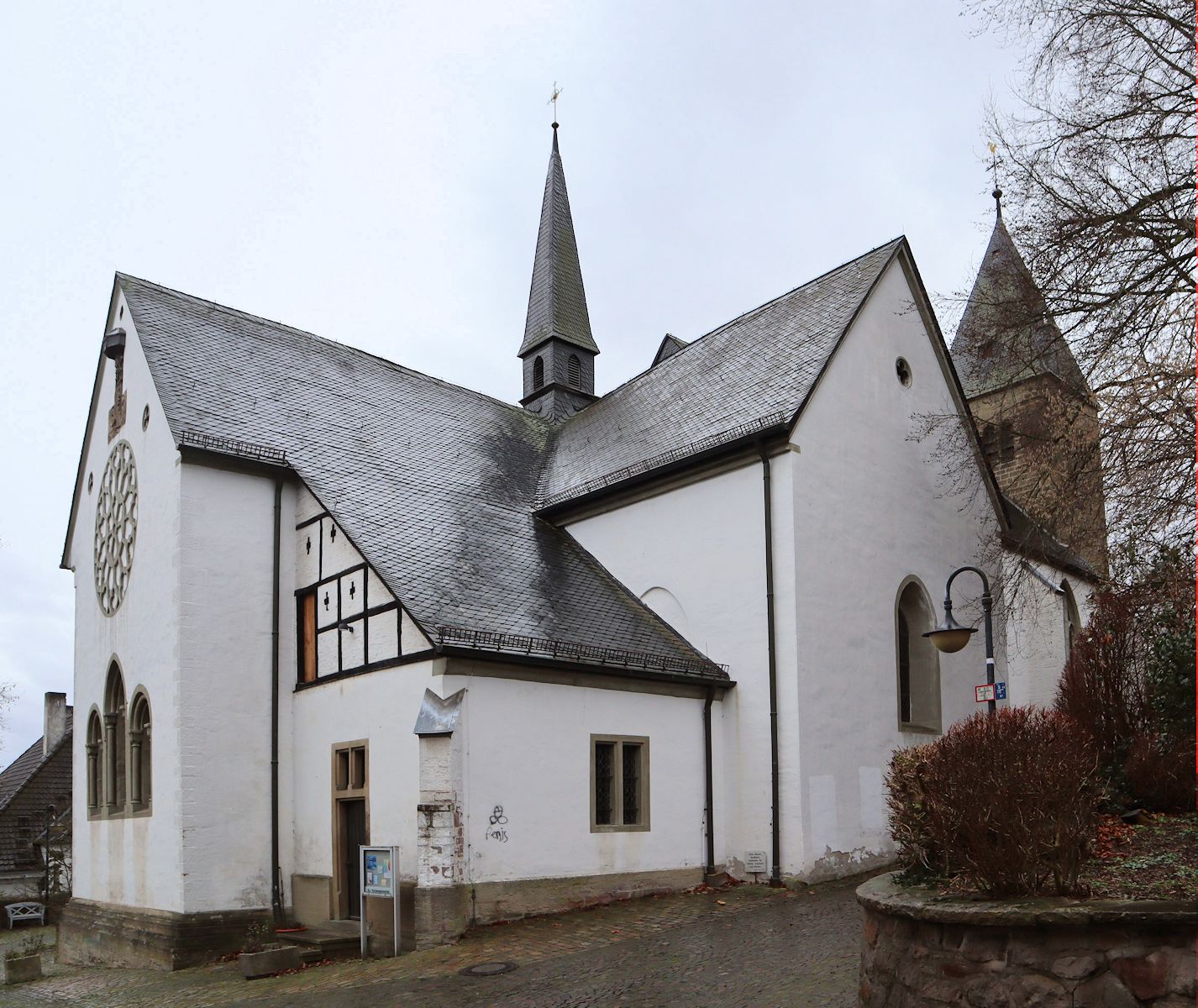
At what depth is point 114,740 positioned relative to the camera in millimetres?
18016

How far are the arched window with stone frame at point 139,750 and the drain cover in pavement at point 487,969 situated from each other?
8034 millimetres

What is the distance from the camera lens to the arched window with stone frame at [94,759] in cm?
1856

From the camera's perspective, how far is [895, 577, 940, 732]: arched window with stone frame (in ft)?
60.6

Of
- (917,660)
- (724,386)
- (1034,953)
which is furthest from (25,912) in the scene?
(1034,953)

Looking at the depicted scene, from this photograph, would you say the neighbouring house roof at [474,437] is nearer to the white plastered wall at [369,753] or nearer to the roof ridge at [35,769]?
the white plastered wall at [369,753]

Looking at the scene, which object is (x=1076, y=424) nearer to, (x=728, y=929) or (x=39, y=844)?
(x=728, y=929)

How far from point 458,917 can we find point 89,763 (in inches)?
381

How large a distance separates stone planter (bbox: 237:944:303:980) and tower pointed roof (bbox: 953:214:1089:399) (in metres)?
11.5

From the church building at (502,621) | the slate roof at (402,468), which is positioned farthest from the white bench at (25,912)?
the slate roof at (402,468)

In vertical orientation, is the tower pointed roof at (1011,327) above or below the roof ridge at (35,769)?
above

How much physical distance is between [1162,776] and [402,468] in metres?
11.9

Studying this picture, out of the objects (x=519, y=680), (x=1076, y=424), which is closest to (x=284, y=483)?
(x=519, y=680)

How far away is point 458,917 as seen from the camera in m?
12.4

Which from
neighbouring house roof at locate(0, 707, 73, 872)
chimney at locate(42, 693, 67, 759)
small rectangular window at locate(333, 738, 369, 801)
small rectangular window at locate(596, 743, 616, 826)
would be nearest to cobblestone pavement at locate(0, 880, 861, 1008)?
small rectangular window at locate(596, 743, 616, 826)
